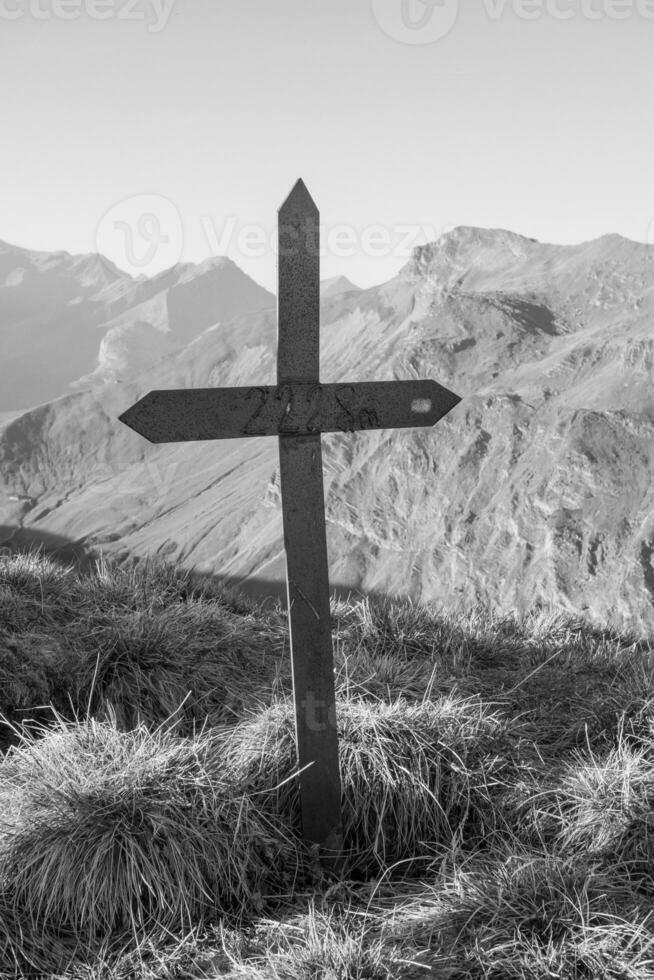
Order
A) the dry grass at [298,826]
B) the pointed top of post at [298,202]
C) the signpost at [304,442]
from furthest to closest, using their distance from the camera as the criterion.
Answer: the signpost at [304,442] < the pointed top of post at [298,202] < the dry grass at [298,826]

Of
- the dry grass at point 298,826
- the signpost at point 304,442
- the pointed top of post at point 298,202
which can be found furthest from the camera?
the signpost at point 304,442

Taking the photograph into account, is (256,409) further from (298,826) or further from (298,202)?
(298,826)

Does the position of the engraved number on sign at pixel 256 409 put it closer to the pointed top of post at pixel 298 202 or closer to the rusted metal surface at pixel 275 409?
the rusted metal surface at pixel 275 409

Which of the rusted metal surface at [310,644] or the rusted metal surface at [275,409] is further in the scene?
the rusted metal surface at [310,644]

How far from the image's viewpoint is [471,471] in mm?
92938

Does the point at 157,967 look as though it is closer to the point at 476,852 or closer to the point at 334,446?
the point at 476,852

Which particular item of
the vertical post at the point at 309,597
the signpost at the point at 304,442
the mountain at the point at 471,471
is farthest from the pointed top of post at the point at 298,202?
the mountain at the point at 471,471

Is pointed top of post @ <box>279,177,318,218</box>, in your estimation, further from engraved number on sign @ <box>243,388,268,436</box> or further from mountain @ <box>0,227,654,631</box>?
mountain @ <box>0,227,654,631</box>

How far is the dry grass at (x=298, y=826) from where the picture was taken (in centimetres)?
313

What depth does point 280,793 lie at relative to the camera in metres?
4.09

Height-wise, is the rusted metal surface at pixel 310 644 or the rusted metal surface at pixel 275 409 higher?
the rusted metal surface at pixel 275 409

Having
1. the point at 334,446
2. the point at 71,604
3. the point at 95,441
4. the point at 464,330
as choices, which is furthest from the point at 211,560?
the point at 71,604

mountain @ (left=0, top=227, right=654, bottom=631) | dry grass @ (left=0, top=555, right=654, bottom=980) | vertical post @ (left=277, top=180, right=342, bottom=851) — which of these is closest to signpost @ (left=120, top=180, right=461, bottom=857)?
vertical post @ (left=277, top=180, right=342, bottom=851)

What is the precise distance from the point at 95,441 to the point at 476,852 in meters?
170
